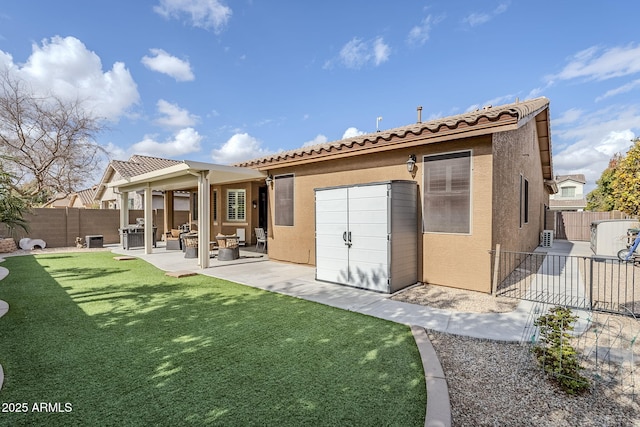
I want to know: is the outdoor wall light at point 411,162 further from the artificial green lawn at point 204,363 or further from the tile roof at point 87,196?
the tile roof at point 87,196

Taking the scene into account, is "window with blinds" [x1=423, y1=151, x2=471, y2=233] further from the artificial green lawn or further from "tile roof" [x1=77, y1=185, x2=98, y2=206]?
"tile roof" [x1=77, y1=185, x2=98, y2=206]

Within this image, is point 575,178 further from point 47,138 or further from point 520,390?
point 47,138

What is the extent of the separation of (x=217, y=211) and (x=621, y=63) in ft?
62.3

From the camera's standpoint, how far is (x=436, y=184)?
7.31m

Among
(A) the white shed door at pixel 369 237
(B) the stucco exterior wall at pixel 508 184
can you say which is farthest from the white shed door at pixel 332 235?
(B) the stucco exterior wall at pixel 508 184

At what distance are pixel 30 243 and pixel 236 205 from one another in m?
10.5

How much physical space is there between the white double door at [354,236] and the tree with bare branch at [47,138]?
21.6 meters

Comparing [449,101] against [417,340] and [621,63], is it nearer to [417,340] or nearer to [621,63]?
[621,63]

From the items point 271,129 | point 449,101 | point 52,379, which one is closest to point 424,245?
point 52,379

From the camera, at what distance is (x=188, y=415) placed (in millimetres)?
2627

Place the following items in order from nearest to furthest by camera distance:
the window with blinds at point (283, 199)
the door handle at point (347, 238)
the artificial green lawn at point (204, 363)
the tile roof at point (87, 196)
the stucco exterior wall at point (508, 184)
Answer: the artificial green lawn at point (204, 363)
the stucco exterior wall at point (508, 184)
the door handle at point (347, 238)
the window with blinds at point (283, 199)
the tile roof at point (87, 196)

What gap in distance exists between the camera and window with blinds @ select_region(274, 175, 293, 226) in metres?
10.8

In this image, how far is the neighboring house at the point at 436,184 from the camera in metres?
6.69

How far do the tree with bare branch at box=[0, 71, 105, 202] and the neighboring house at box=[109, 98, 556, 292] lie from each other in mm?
19521
